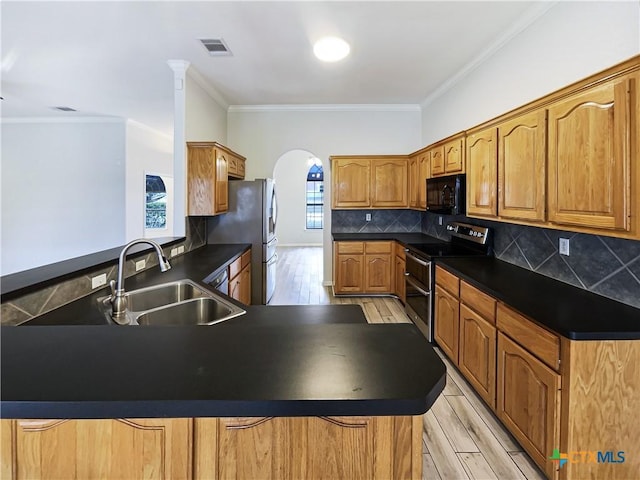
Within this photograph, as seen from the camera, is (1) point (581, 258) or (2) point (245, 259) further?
(2) point (245, 259)

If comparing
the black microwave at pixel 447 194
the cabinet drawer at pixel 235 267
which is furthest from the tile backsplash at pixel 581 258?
the cabinet drawer at pixel 235 267

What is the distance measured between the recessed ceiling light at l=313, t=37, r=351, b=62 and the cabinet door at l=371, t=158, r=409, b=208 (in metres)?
2.09

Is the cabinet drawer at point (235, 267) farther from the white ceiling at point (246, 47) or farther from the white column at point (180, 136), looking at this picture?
the white ceiling at point (246, 47)

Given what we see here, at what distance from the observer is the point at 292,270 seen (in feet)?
25.2

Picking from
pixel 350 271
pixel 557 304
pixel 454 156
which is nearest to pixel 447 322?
pixel 557 304

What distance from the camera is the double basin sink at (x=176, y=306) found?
189 cm

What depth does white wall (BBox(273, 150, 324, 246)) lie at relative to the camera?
1159 cm

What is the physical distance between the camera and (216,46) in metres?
3.35

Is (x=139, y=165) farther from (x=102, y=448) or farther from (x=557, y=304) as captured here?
(x=557, y=304)

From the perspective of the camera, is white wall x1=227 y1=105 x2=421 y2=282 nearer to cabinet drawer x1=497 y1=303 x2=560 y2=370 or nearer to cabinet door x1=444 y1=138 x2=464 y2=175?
cabinet door x1=444 y1=138 x2=464 y2=175

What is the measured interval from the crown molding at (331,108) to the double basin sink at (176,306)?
3.83 meters

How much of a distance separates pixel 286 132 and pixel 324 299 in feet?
8.64

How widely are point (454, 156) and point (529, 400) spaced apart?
245cm

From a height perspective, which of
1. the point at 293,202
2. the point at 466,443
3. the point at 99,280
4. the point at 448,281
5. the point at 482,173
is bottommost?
the point at 466,443
